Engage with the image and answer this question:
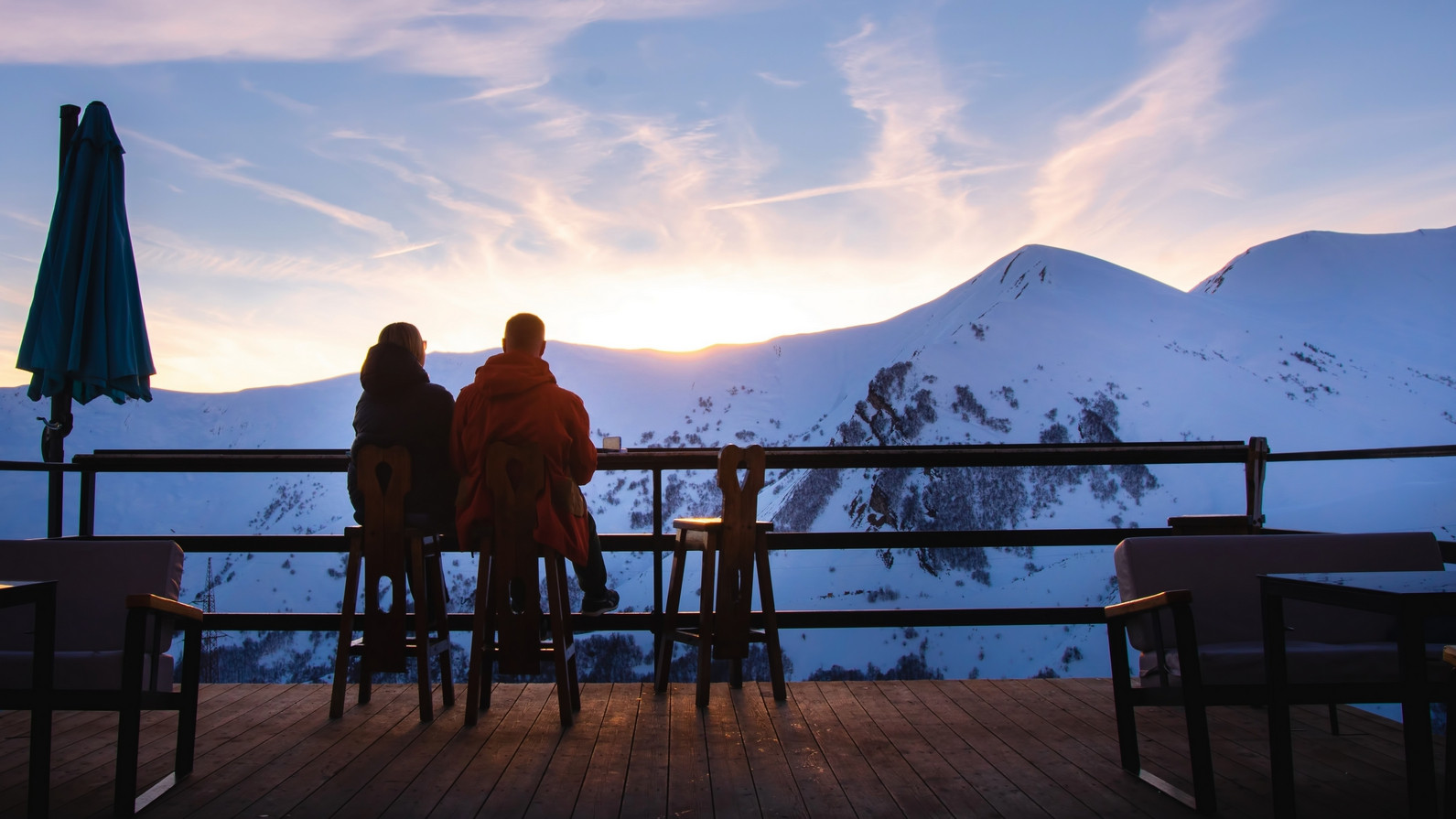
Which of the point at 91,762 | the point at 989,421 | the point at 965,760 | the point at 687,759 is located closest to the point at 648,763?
the point at 687,759

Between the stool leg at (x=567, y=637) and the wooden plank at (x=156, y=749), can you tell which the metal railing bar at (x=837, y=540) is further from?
the wooden plank at (x=156, y=749)

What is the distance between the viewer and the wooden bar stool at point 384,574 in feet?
9.60

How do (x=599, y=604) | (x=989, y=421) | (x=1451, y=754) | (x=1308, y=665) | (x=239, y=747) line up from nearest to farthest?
(x=1451, y=754) < (x=1308, y=665) < (x=239, y=747) < (x=599, y=604) < (x=989, y=421)

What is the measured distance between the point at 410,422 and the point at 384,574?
0.55 m

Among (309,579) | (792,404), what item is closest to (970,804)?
(309,579)

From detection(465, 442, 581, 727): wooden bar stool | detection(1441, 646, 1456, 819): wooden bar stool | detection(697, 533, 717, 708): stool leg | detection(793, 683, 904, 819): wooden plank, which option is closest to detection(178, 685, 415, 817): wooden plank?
detection(465, 442, 581, 727): wooden bar stool

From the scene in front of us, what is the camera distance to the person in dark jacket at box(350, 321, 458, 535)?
2.98 meters

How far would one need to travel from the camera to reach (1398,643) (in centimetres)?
170

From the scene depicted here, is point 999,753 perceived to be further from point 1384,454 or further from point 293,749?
point 293,749

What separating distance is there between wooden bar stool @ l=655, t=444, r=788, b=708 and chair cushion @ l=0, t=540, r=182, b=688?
163cm

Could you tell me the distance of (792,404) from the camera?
33281mm

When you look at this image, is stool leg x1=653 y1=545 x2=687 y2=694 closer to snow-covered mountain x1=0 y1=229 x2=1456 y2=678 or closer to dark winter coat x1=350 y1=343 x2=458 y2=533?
dark winter coat x1=350 y1=343 x2=458 y2=533

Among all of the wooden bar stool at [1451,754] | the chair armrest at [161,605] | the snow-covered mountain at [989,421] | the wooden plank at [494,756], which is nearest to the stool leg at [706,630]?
the wooden plank at [494,756]

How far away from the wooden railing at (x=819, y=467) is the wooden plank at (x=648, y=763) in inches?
16.9
